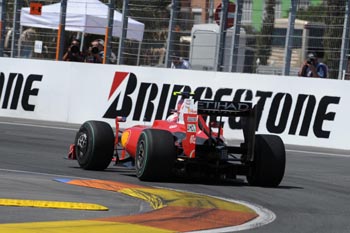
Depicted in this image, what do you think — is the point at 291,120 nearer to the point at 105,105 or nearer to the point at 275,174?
the point at 105,105

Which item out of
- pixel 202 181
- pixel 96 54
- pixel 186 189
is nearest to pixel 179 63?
pixel 96 54

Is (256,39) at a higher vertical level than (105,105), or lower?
higher

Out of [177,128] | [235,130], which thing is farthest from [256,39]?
[177,128]

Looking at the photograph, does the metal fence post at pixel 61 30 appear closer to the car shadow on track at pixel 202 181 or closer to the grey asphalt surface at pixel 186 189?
the grey asphalt surface at pixel 186 189

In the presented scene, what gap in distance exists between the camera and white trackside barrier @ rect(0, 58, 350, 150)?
18.9 metres

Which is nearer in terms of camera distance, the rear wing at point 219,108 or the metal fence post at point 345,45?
the rear wing at point 219,108

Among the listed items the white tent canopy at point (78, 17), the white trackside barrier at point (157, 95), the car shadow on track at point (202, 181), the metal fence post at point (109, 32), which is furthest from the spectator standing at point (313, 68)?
the car shadow on track at point (202, 181)

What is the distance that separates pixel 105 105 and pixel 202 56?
2530mm

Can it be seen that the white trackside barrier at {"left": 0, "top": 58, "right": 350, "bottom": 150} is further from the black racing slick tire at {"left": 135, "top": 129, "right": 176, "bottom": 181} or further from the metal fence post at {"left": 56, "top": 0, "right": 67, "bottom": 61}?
the black racing slick tire at {"left": 135, "top": 129, "right": 176, "bottom": 181}

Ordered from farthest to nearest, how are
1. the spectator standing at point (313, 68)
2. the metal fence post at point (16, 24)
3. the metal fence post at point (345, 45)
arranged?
the metal fence post at point (16, 24)
the spectator standing at point (313, 68)
the metal fence post at point (345, 45)

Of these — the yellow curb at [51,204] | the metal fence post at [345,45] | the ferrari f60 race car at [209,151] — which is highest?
the metal fence post at [345,45]

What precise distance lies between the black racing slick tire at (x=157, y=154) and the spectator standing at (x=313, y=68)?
917cm

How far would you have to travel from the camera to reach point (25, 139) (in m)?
17.6

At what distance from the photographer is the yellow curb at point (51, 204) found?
9.01 metres
